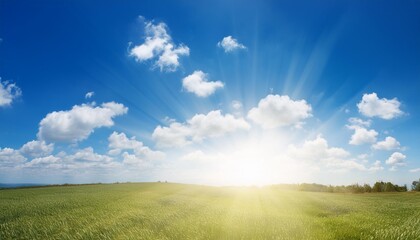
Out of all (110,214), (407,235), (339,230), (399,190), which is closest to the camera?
(407,235)

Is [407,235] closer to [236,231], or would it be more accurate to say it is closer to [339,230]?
[339,230]

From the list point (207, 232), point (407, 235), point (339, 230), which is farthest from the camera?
point (339, 230)

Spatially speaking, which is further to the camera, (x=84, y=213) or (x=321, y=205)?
(x=321, y=205)

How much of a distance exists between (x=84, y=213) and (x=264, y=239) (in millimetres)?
14031

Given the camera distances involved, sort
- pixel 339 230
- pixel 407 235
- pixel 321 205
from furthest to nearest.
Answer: pixel 321 205, pixel 339 230, pixel 407 235

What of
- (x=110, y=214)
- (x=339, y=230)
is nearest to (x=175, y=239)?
(x=110, y=214)

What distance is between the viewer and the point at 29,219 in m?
19.2

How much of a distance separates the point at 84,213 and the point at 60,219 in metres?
2.41

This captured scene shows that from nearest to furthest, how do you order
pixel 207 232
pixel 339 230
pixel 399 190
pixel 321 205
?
pixel 207 232 → pixel 339 230 → pixel 321 205 → pixel 399 190

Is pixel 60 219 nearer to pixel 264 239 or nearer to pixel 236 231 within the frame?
pixel 236 231

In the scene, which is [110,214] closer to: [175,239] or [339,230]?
[175,239]

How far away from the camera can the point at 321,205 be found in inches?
1267

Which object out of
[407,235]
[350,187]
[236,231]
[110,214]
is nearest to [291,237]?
[236,231]

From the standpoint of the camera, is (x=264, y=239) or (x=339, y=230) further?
(x=339, y=230)
